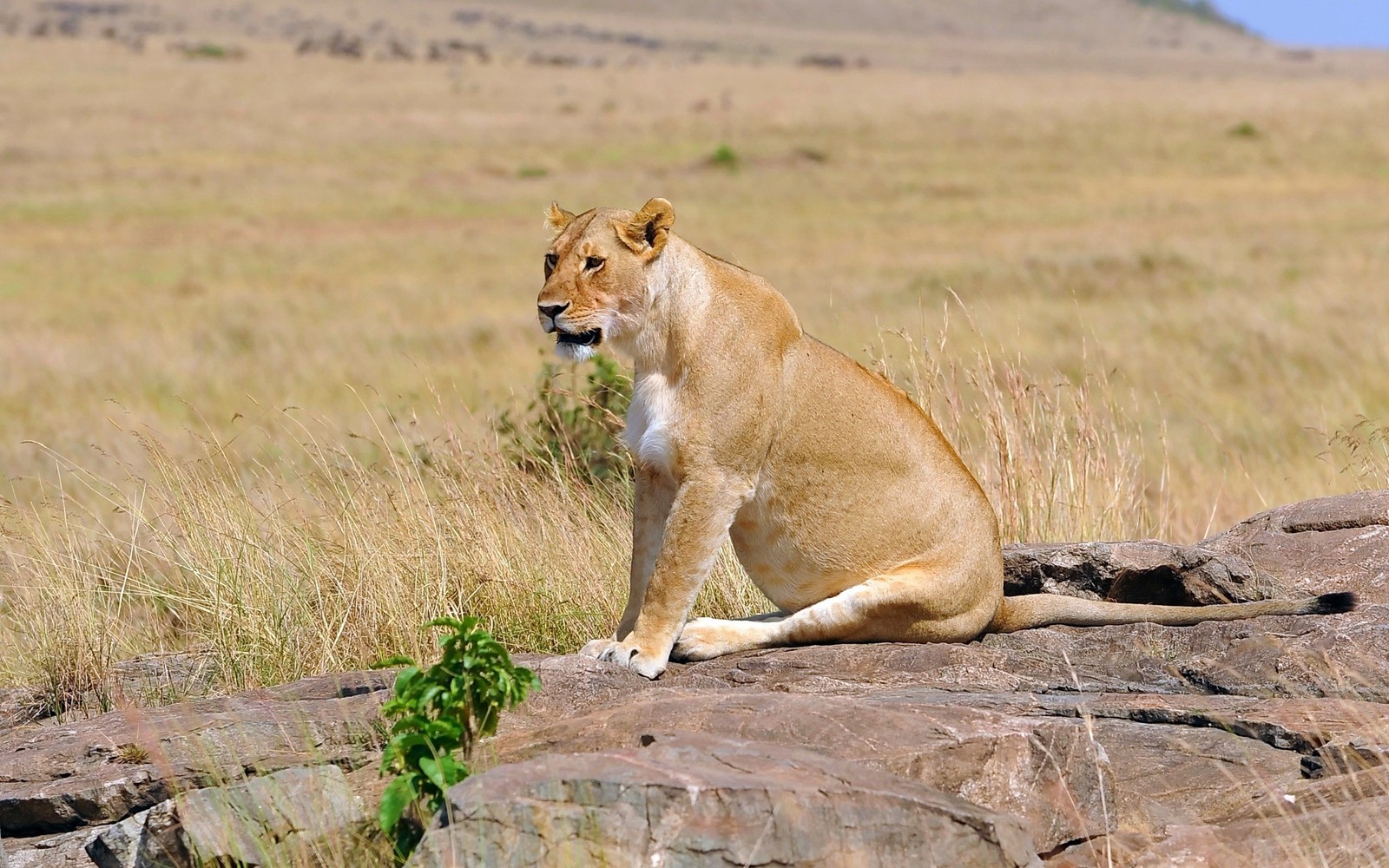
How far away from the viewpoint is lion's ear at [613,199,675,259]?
5848 mm

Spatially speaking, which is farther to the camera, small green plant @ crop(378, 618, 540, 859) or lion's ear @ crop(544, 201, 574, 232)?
lion's ear @ crop(544, 201, 574, 232)

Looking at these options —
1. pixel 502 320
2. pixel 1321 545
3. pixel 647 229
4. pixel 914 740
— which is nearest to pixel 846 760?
pixel 914 740

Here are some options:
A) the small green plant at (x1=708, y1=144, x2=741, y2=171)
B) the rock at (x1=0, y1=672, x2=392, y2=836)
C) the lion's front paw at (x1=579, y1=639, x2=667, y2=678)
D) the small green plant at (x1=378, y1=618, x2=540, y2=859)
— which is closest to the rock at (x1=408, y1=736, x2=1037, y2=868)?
the small green plant at (x1=378, y1=618, x2=540, y2=859)

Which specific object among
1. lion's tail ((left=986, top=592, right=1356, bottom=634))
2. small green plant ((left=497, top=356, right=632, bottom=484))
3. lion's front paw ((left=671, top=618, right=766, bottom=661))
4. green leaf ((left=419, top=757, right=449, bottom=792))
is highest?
green leaf ((left=419, top=757, right=449, bottom=792))

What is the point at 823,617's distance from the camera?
6082 millimetres

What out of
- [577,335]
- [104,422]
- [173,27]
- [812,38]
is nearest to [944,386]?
[577,335]

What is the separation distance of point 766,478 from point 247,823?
2443 mm

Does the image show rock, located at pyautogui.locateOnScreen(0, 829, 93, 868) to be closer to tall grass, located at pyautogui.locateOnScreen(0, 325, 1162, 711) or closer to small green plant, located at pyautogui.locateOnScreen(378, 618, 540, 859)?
small green plant, located at pyautogui.locateOnScreen(378, 618, 540, 859)

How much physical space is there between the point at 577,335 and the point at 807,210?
1304 inches

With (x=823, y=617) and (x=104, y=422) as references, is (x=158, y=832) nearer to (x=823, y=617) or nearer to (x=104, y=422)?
(x=823, y=617)

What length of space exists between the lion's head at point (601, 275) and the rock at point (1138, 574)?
2.18 metres

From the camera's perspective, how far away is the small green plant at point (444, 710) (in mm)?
4324

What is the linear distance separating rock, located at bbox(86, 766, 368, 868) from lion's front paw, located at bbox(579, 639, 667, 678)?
1450mm

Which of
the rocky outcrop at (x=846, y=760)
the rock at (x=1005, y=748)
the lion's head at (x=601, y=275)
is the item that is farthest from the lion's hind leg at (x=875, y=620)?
the lion's head at (x=601, y=275)
